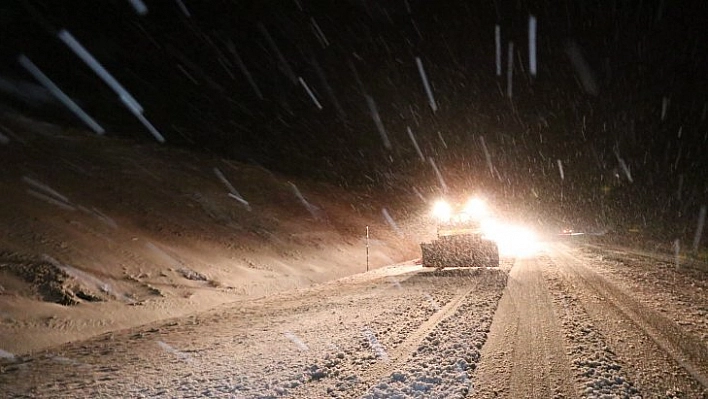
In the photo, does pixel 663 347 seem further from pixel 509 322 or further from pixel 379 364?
pixel 379 364

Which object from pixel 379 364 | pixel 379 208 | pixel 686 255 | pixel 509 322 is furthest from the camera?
pixel 379 208

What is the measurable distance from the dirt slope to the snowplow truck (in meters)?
3.89

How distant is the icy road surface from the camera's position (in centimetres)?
509

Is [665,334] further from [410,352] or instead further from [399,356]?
[399,356]

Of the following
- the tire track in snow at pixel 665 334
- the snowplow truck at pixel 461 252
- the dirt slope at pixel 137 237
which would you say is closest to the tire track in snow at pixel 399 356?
→ the tire track in snow at pixel 665 334

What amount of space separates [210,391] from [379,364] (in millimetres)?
2076

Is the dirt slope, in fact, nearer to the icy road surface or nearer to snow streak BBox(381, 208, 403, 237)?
snow streak BBox(381, 208, 403, 237)

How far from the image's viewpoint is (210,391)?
17.1 feet

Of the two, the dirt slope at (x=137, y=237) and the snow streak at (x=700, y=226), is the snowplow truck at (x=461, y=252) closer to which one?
the dirt slope at (x=137, y=237)

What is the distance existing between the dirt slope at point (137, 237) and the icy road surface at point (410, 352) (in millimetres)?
1877

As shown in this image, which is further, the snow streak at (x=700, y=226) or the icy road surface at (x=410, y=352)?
the snow streak at (x=700, y=226)

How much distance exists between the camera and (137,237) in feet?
51.6

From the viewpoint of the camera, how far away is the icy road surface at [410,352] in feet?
16.7

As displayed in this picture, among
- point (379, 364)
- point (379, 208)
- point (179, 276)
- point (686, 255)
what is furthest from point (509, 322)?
point (379, 208)
